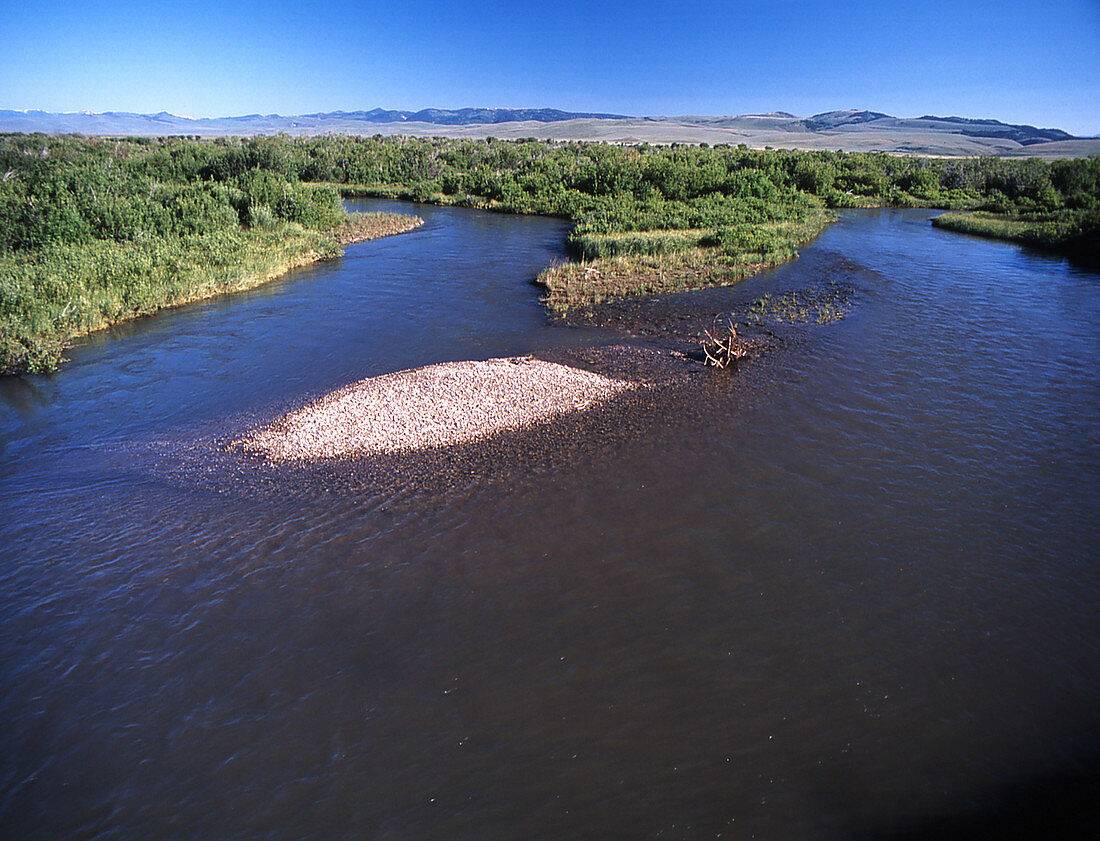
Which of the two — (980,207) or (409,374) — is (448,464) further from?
(980,207)

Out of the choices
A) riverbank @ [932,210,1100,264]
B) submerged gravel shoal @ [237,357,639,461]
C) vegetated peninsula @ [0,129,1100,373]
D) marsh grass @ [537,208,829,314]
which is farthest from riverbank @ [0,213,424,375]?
riverbank @ [932,210,1100,264]

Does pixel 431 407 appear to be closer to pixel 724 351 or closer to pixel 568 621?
pixel 568 621

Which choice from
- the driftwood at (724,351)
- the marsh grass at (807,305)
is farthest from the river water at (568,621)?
the marsh grass at (807,305)

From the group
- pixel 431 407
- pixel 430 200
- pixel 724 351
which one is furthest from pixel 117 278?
pixel 430 200

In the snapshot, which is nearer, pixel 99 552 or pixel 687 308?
pixel 99 552

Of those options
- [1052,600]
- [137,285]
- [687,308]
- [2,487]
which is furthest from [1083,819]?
[137,285]

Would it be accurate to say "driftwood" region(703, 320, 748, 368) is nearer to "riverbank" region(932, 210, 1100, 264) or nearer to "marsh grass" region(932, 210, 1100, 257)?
"riverbank" region(932, 210, 1100, 264)
